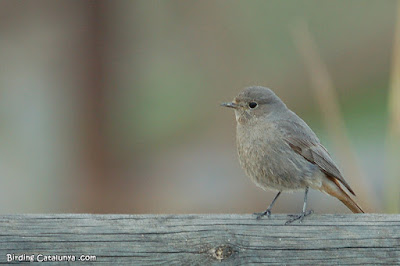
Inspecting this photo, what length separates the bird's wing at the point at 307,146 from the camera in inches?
206

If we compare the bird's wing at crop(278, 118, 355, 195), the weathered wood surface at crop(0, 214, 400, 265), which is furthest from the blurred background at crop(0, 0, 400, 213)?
the weathered wood surface at crop(0, 214, 400, 265)

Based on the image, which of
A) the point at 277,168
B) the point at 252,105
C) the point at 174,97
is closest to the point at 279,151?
the point at 277,168

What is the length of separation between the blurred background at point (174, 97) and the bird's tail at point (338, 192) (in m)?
0.23

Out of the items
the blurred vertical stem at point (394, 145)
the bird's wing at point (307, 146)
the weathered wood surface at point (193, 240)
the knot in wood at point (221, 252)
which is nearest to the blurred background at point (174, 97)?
the blurred vertical stem at point (394, 145)

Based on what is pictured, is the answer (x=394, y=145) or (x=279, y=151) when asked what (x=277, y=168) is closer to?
(x=279, y=151)

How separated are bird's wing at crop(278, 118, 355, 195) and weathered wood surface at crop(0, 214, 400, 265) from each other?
135 centimetres

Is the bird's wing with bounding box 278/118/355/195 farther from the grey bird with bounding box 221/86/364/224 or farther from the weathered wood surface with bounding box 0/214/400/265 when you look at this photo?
the weathered wood surface with bounding box 0/214/400/265

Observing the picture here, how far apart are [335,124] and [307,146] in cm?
54

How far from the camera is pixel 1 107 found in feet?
35.0

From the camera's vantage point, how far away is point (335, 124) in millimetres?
4828

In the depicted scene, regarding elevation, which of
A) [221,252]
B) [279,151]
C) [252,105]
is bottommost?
[221,252]

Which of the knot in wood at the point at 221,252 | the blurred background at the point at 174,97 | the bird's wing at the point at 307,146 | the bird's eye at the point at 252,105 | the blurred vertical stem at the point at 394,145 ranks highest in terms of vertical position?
the blurred background at the point at 174,97

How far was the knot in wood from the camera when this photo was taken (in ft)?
12.3

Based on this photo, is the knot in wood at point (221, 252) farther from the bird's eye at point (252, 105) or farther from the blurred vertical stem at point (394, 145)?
the bird's eye at point (252, 105)
